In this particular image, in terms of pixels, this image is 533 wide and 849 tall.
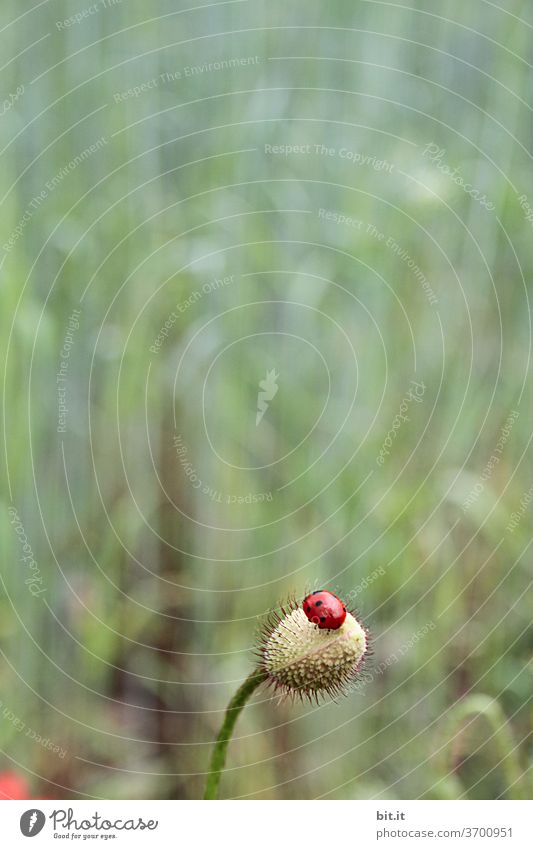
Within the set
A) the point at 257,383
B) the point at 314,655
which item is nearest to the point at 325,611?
the point at 314,655

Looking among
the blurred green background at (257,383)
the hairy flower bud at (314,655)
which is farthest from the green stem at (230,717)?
the blurred green background at (257,383)

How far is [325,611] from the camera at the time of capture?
60 cm

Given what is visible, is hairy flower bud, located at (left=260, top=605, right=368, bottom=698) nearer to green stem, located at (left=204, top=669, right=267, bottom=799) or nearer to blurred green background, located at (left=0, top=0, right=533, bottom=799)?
green stem, located at (left=204, top=669, right=267, bottom=799)

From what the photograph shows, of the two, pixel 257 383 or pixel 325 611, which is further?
pixel 257 383

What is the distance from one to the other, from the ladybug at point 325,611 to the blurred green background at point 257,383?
1.79ft

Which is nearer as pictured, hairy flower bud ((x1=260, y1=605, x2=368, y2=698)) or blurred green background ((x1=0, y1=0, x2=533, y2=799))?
hairy flower bud ((x1=260, y1=605, x2=368, y2=698))

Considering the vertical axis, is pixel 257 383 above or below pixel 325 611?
above

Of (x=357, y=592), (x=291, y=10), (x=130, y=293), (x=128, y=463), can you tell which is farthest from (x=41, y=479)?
(x=291, y=10)

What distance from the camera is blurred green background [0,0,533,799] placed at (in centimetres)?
112

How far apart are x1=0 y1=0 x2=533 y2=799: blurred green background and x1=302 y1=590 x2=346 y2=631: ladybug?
1.79ft

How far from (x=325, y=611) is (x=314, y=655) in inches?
1.4

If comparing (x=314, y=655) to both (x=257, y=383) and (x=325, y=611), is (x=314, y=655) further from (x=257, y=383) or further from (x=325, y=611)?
(x=257, y=383)

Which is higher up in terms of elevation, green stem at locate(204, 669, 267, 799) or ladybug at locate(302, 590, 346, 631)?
ladybug at locate(302, 590, 346, 631)

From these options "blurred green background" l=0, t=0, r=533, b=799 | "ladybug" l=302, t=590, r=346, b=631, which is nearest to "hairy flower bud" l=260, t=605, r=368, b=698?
"ladybug" l=302, t=590, r=346, b=631
